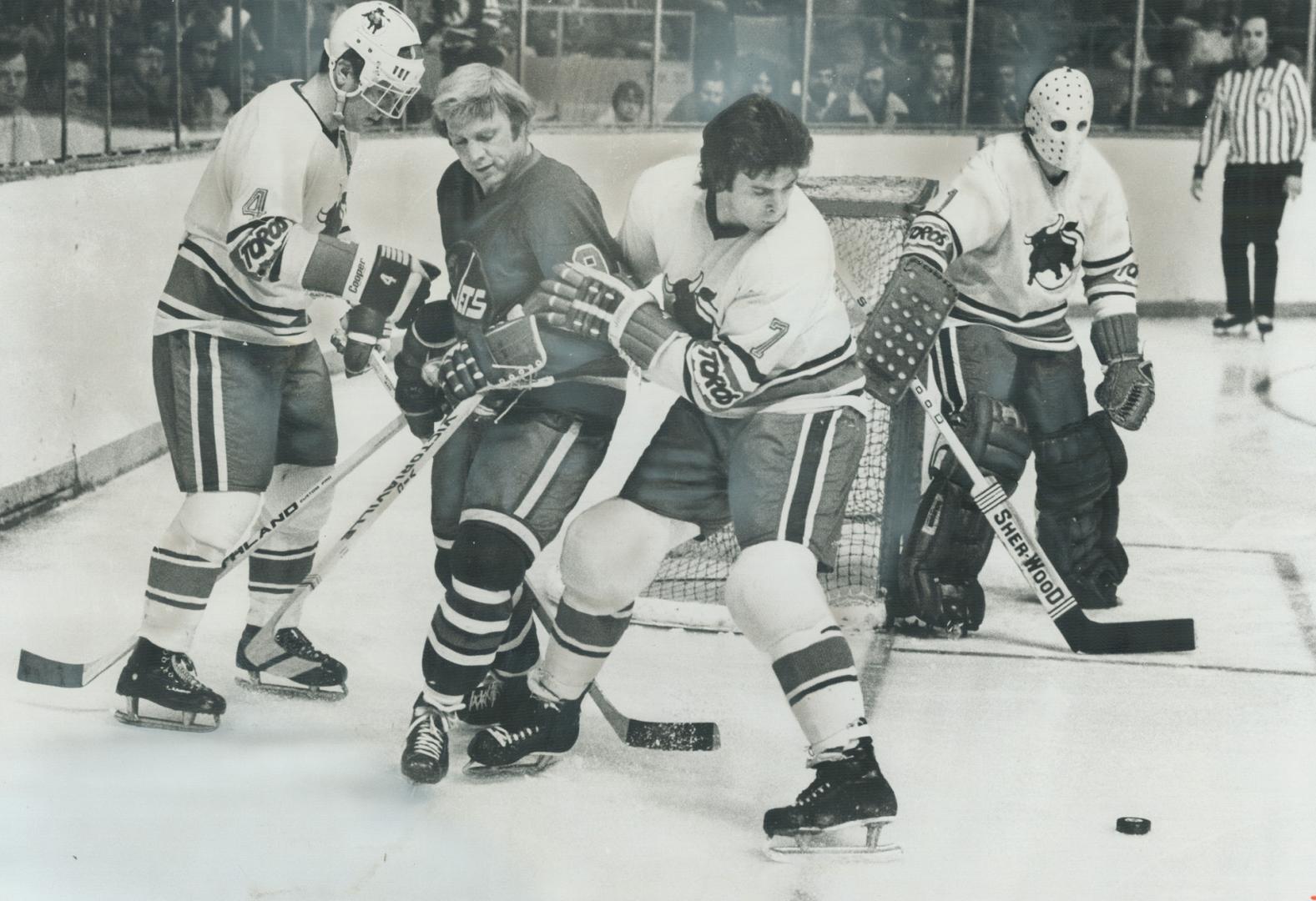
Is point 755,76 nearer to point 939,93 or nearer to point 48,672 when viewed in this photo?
point 939,93

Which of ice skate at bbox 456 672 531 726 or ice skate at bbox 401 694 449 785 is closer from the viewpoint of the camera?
ice skate at bbox 401 694 449 785

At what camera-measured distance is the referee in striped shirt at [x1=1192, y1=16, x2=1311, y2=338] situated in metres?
4.91

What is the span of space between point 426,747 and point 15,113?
1.68 metres

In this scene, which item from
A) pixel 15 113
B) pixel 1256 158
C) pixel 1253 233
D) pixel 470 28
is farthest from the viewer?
pixel 1253 233

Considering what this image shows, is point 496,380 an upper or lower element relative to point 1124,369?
upper

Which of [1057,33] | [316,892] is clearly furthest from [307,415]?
[1057,33]

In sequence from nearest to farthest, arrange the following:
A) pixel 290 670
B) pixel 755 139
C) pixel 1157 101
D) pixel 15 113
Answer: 1. pixel 755 139
2. pixel 290 670
3. pixel 15 113
4. pixel 1157 101

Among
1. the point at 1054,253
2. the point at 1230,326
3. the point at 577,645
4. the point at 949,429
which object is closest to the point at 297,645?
the point at 577,645

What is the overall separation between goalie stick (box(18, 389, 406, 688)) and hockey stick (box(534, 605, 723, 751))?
0.36m

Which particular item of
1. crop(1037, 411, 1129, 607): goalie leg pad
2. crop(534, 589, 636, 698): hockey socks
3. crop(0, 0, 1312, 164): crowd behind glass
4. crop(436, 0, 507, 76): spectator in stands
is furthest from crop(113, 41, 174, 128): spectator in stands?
crop(1037, 411, 1129, 607): goalie leg pad

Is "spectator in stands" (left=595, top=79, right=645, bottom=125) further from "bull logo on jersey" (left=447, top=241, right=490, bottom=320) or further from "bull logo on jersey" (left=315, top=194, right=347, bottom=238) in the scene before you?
"bull logo on jersey" (left=447, top=241, right=490, bottom=320)

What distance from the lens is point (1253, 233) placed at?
592 centimetres

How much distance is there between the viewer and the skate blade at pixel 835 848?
2422 millimetres

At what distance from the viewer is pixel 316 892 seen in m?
2.29
